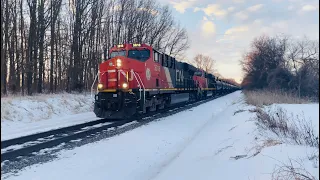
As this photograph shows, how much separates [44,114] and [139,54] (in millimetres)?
5922

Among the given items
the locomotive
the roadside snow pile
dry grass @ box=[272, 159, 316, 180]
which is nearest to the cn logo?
the locomotive

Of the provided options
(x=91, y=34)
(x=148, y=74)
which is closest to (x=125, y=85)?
(x=148, y=74)

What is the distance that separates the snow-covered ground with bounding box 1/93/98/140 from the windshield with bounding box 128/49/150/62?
403 centimetres

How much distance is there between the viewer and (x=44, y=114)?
14188mm

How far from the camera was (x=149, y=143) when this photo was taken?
875 centimetres

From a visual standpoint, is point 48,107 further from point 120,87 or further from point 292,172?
point 292,172

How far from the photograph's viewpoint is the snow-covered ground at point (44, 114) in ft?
34.1

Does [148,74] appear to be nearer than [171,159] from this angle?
No

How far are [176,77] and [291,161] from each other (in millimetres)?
16242

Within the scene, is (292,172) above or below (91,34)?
below

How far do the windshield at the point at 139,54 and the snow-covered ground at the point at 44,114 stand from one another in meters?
4.03

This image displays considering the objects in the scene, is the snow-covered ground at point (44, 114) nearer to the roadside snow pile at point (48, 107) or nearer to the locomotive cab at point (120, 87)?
the roadside snow pile at point (48, 107)

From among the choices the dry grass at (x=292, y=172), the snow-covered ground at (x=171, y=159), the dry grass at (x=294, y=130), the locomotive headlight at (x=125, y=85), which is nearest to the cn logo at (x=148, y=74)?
the locomotive headlight at (x=125, y=85)

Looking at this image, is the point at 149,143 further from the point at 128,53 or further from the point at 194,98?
the point at 194,98
